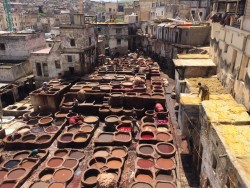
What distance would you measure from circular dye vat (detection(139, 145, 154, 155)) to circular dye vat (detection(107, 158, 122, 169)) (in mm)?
2172

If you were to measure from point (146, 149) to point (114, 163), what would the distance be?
10.1 feet

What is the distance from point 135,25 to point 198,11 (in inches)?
583

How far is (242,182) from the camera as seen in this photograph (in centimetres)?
973

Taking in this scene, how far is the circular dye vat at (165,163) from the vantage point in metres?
18.2

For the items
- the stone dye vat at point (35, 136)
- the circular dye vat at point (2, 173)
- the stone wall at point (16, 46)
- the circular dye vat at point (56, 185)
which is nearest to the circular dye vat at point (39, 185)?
the circular dye vat at point (56, 185)

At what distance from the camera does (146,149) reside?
20.5 meters

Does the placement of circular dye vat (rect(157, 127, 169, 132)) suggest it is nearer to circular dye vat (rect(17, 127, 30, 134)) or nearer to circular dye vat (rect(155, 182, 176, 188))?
circular dye vat (rect(155, 182, 176, 188))

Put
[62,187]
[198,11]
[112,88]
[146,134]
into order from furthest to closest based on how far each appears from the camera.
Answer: [198,11]
[112,88]
[146,134]
[62,187]

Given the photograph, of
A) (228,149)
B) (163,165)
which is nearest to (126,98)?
(163,165)

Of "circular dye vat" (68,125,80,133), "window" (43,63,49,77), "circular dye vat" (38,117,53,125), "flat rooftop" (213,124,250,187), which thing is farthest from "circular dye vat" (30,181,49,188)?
"window" (43,63,49,77)

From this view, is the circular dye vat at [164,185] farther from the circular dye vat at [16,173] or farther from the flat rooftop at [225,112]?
the circular dye vat at [16,173]

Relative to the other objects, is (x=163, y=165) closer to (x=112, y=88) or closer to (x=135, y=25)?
(x=112, y=88)

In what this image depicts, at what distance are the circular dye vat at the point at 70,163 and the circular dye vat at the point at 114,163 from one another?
2.80m

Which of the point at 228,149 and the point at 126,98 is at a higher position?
the point at 228,149
